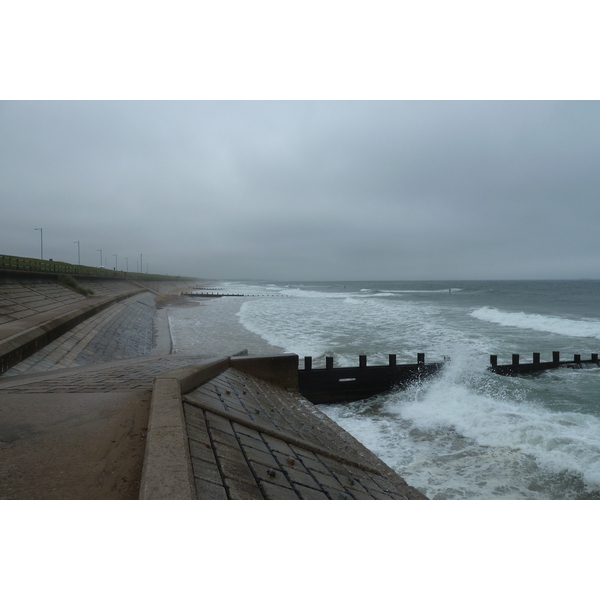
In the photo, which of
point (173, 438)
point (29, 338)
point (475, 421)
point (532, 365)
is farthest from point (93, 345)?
point (532, 365)

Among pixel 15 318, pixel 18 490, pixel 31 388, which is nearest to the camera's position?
pixel 18 490

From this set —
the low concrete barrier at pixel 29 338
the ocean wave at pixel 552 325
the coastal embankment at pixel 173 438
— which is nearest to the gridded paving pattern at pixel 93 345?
the low concrete barrier at pixel 29 338

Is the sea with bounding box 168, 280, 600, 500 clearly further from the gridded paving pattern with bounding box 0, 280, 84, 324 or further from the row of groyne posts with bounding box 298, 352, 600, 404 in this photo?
the gridded paving pattern with bounding box 0, 280, 84, 324

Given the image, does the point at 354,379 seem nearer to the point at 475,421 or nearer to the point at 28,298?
the point at 475,421

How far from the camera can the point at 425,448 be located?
7484mm

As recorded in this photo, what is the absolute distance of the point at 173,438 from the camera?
3.01m

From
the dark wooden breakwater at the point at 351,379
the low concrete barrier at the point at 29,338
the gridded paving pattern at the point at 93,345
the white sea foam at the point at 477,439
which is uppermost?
the low concrete barrier at the point at 29,338

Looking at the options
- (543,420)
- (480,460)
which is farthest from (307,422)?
(543,420)

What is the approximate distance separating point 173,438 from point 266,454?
114 centimetres

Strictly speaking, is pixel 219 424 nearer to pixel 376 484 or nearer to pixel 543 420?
pixel 376 484

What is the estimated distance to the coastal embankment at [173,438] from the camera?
2.70 m

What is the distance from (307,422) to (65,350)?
714 cm

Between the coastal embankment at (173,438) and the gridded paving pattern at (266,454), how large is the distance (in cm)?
1

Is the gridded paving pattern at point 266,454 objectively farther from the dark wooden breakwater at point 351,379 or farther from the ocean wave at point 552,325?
the ocean wave at point 552,325
